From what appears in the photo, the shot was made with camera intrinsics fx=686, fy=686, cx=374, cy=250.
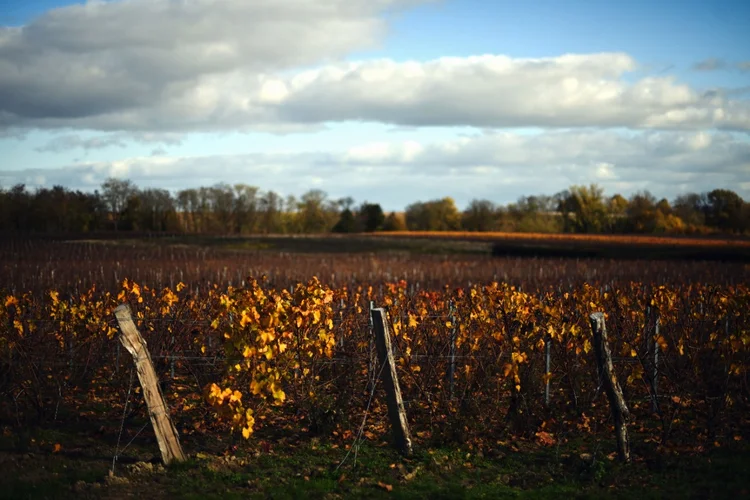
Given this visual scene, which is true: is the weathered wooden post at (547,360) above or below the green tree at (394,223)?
below

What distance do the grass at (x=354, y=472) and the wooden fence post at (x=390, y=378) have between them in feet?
0.67

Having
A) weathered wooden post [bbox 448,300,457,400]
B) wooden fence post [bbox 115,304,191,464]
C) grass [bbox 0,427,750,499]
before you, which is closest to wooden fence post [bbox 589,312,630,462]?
grass [bbox 0,427,750,499]

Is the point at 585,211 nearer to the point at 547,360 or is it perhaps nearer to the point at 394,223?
the point at 394,223

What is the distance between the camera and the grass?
6172 millimetres

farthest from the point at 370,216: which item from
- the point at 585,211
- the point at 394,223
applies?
the point at 585,211

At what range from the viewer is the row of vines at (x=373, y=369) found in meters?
7.51

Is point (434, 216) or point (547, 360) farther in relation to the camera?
point (434, 216)

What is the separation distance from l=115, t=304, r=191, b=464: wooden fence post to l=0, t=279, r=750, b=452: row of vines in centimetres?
51

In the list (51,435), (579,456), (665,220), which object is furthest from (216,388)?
(665,220)

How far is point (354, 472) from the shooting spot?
664 centimetres

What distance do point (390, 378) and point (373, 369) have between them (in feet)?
2.41

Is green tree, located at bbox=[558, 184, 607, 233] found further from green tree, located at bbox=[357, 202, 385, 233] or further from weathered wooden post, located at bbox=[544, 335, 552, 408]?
weathered wooden post, located at bbox=[544, 335, 552, 408]

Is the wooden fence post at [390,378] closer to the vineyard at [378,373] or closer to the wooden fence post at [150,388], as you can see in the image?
the vineyard at [378,373]

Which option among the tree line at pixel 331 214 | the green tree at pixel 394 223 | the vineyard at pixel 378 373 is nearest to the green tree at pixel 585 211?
the tree line at pixel 331 214
